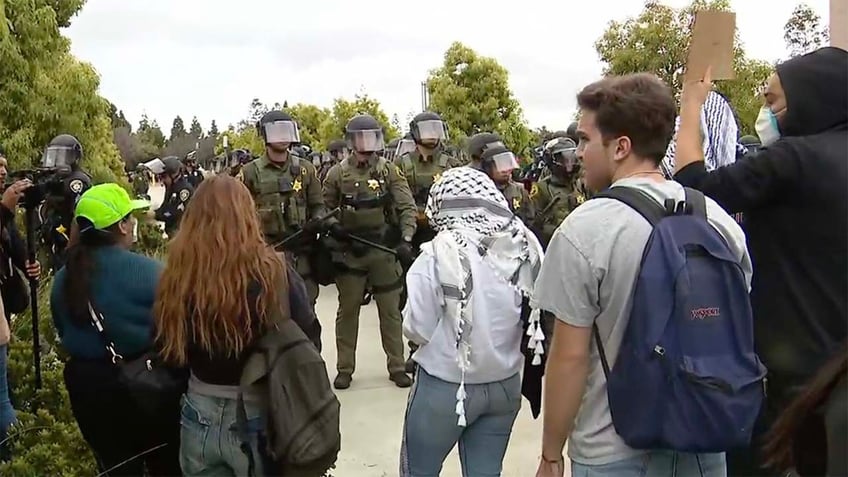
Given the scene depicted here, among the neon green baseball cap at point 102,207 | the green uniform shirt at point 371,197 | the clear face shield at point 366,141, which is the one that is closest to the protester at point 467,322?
the neon green baseball cap at point 102,207

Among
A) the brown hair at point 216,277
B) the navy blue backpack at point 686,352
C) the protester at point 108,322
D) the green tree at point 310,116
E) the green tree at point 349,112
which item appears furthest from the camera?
the green tree at point 310,116

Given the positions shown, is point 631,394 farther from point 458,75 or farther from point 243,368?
point 458,75

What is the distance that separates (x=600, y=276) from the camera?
207cm

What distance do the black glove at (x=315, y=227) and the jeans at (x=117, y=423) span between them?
3224 millimetres

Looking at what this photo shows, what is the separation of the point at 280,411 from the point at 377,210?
13.6 ft

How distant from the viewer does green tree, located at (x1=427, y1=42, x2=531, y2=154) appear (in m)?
26.1

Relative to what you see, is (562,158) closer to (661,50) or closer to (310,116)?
(661,50)

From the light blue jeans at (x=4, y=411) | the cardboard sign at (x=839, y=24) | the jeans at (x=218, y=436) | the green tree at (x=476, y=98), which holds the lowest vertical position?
the light blue jeans at (x=4, y=411)

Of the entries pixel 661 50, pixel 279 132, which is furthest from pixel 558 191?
pixel 661 50

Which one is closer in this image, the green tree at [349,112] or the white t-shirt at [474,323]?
the white t-shirt at [474,323]

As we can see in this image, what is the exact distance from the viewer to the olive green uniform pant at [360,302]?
6539 millimetres

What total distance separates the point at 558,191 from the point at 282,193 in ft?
9.12

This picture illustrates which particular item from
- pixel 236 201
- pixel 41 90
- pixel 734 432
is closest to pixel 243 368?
pixel 236 201

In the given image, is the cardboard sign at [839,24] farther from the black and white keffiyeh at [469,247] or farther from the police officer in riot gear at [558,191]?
the police officer in riot gear at [558,191]
